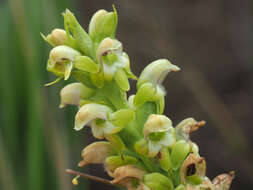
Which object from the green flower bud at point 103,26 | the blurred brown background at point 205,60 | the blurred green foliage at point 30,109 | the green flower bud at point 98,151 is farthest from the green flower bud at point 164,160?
the blurred brown background at point 205,60

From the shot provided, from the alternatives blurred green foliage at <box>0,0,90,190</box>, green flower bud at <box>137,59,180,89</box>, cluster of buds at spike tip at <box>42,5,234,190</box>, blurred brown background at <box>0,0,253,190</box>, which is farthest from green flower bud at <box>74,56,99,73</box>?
blurred brown background at <box>0,0,253,190</box>

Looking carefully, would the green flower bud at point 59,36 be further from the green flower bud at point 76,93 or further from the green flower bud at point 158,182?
the green flower bud at point 158,182

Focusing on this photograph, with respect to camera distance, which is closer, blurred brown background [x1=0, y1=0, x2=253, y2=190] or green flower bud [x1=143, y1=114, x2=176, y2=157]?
green flower bud [x1=143, y1=114, x2=176, y2=157]

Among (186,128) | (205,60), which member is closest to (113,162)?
(186,128)

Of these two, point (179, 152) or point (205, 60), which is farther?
point (205, 60)

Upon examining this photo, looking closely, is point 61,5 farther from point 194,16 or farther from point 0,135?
point 194,16

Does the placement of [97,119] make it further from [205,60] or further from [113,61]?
[205,60]

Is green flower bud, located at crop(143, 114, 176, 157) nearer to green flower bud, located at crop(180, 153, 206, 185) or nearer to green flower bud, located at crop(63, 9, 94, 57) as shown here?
green flower bud, located at crop(180, 153, 206, 185)
